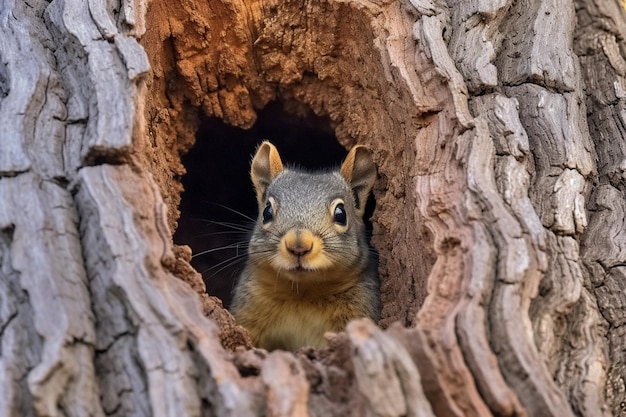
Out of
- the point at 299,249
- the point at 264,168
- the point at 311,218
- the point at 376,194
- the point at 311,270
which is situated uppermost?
the point at 376,194

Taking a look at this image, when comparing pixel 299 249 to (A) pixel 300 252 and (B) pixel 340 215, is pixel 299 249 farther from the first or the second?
(B) pixel 340 215

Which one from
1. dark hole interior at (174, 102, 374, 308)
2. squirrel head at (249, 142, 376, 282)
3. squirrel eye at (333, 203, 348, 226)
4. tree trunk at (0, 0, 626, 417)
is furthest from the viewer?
dark hole interior at (174, 102, 374, 308)

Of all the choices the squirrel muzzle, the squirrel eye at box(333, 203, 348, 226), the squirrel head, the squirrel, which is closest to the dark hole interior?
the squirrel head

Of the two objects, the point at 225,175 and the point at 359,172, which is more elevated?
the point at 359,172

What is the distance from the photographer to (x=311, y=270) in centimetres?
412

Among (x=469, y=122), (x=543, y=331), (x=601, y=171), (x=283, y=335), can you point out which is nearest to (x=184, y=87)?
(x=283, y=335)

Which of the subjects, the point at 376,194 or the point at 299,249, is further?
the point at 376,194

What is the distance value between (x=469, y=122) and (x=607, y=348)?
1168mm

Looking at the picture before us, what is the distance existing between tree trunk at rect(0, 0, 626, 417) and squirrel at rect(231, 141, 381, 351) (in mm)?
357

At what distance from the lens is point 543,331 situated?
107 inches

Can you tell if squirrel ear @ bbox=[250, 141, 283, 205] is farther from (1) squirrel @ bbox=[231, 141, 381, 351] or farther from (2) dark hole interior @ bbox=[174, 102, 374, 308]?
(2) dark hole interior @ bbox=[174, 102, 374, 308]

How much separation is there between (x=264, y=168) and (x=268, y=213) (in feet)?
1.92

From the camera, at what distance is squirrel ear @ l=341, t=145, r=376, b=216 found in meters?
4.64

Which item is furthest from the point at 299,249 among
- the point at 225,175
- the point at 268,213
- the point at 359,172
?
the point at 225,175
